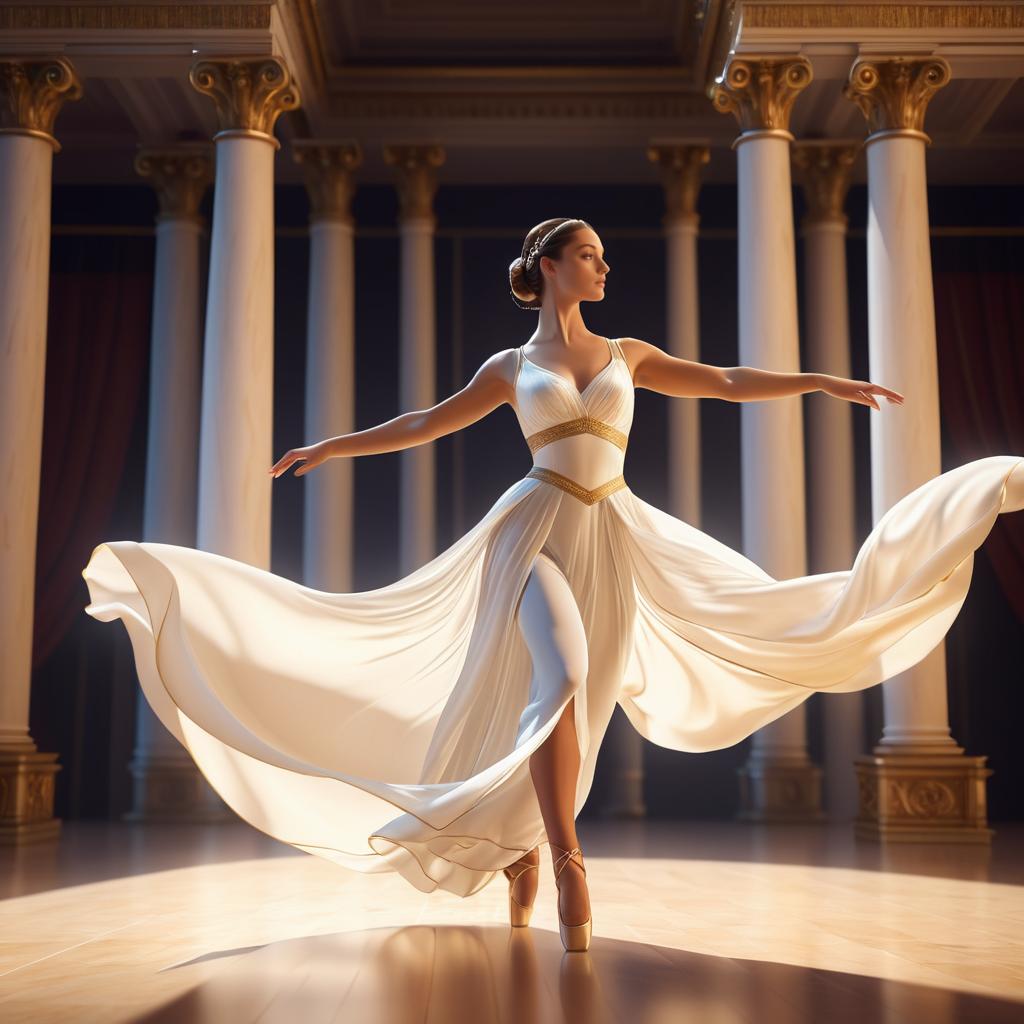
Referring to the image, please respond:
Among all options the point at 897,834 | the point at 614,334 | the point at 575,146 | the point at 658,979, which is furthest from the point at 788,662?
the point at 614,334

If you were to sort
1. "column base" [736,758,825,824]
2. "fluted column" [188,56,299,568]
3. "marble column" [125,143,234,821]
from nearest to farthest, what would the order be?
"fluted column" [188,56,299,568] < "column base" [736,758,825,824] < "marble column" [125,143,234,821]

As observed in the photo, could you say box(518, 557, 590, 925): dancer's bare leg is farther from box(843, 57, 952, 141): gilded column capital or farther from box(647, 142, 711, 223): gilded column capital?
box(647, 142, 711, 223): gilded column capital

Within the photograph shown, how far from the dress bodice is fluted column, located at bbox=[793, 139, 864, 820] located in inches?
320

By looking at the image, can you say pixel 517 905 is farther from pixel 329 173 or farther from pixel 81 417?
pixel 81 417

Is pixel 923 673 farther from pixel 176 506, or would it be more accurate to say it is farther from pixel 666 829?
pixel 176 506

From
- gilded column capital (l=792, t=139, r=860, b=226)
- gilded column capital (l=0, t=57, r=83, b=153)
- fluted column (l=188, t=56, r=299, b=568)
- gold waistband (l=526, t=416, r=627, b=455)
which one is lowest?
gold waistband (l=526, t=416, r=627, b=455)

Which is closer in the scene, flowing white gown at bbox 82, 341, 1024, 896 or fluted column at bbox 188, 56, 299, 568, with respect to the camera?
flowing white gown at bbox 82, 341, 1024, 896

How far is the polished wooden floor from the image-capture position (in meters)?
2.91

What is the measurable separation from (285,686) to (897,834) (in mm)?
5680

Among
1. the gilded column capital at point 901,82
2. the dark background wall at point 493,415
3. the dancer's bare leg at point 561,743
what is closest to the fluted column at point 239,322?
the dark background wall at point 493,415

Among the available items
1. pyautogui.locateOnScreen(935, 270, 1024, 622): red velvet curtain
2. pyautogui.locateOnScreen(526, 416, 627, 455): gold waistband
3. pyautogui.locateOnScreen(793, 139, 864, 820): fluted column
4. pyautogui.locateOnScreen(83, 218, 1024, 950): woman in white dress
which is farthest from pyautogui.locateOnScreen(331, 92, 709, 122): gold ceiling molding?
pyautogui.locateOnScreen(526, 416, 627, 455): gold waistband

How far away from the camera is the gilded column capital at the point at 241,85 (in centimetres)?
946

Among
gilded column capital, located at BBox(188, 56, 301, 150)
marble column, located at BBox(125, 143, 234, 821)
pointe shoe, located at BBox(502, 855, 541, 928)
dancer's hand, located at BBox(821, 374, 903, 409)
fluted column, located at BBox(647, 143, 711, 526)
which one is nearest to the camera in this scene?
pointe shoe, located at BBox(502, 855, 541, 928)

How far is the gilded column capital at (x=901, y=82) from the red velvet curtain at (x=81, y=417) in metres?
6.93
